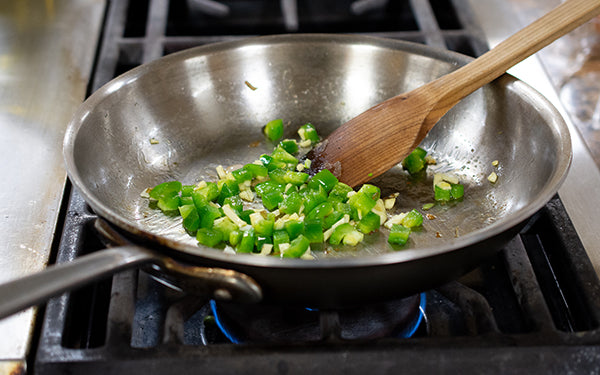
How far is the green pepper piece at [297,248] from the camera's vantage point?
0.76 meters

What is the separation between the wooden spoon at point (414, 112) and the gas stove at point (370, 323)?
0.22 m

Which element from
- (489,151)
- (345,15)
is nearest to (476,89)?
(489,151)

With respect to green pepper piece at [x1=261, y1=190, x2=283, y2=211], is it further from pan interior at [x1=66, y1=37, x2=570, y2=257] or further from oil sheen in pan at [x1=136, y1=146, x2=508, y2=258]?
pan interior at [x1=66, y1=37, x2=570, y2=257]

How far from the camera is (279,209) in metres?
0.89

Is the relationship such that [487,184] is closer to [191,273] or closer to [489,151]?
[489,151]

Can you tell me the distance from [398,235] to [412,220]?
2.1 inches

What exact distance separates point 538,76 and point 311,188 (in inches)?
24.5

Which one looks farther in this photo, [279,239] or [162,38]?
[162,38]

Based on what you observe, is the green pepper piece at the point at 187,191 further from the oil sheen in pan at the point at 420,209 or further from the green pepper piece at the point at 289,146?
the green pepper piece at the point at 289,146

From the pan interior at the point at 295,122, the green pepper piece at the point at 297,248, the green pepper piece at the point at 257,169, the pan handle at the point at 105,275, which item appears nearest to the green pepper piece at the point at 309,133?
the pan interior at the point at 295,122

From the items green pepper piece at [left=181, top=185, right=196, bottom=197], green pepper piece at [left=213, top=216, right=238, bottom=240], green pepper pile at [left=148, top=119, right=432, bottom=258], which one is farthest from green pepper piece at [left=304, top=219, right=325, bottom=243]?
green pepper piece at [left=181, top=185, right=196, bottom=197]

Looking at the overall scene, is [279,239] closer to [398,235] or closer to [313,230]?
[313,230]

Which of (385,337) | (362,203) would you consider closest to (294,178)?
(362,203)

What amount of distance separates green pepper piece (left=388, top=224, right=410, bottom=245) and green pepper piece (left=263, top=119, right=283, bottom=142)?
34cm
